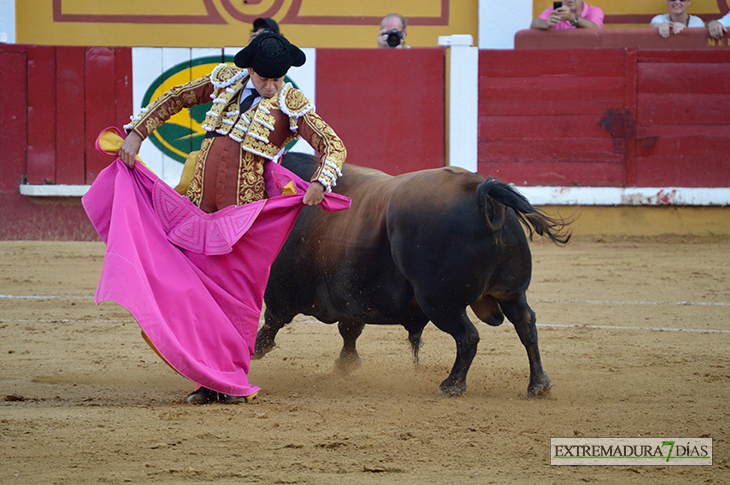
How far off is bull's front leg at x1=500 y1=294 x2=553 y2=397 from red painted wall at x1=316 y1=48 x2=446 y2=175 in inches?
175

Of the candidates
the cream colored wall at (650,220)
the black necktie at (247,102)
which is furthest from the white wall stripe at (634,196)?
the black necktie at (247,102)

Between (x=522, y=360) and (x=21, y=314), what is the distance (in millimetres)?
2790

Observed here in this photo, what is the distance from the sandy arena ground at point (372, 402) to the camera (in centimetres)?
201

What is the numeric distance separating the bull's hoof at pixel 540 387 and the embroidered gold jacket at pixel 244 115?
1.03 metres

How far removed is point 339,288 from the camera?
9.88ft

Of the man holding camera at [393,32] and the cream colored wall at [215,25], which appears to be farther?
the cream colored wall at [215,25]

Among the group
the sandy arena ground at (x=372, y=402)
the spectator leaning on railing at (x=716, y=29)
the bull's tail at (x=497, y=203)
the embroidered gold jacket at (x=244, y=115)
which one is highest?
the spectator leaning on railing at (x=716, y=29)

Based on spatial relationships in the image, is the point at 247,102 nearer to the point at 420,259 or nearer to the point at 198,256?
the point at 198,256

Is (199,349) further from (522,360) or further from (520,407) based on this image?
(522,360)

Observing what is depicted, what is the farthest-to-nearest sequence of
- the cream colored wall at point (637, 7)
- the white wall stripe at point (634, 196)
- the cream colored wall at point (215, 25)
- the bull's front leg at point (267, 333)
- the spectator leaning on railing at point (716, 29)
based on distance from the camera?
1. the cream colored wall at point (215, 25)
2. the cream colored wall at point (637, 7)
3. the spectator leaning on railing at point (716, 29)
4. the white wall stripe at point (634, 196)
5. the bull's front leg at point (267, 333)

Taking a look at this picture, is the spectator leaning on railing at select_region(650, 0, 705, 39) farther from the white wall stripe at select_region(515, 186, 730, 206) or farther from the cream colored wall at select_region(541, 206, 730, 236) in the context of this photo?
the cream colored wall at select_region(541, 206, 730, 236)

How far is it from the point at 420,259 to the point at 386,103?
15.4 feet

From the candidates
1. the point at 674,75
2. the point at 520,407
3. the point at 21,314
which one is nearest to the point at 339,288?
the point at 520,407

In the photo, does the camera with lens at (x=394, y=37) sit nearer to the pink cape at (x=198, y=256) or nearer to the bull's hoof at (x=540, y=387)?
the pink cape at (x=198, y=256)
